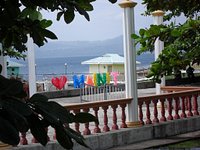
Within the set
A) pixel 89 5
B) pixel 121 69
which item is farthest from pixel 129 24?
pixel 121 69

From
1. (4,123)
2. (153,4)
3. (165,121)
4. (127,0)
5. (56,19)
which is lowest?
(165,121)

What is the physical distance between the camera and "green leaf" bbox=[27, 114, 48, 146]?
1.00 metres

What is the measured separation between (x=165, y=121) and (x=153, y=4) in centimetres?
382

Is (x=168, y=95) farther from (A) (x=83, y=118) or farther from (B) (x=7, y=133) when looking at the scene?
(B) (x=7, y=133)

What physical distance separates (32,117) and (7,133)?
173 mm

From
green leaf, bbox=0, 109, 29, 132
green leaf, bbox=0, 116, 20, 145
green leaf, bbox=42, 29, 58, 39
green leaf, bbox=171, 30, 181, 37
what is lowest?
green leaf, bbox=0, 116, 20, 145

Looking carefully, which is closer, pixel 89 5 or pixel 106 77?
pixel 89 5

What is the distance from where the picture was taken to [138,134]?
7.29 meters

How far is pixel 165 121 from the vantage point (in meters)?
7.91

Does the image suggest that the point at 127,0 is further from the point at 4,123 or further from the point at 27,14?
the point at 4,123

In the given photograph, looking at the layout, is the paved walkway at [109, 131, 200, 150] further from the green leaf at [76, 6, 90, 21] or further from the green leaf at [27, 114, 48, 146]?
the green leaf at [27, 114, 48, 146]

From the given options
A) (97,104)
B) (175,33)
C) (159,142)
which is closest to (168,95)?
(159,142)

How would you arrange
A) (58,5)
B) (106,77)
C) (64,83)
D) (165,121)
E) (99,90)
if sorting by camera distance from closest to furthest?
(58,5) → (165,121) → (99,90) → (106,77) → (64,83)

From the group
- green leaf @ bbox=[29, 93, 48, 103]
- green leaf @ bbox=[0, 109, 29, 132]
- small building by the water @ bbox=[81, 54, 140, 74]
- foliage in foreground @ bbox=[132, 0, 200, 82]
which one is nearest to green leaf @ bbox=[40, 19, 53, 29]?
green leaf @ bbox=[29, 93, 48, 103]
